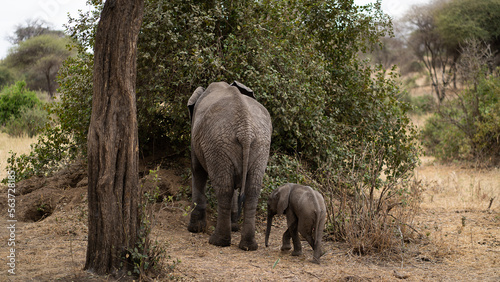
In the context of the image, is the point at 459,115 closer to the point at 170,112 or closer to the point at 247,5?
the point at 247,5

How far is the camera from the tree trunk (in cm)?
441

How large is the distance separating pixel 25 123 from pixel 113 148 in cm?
1348

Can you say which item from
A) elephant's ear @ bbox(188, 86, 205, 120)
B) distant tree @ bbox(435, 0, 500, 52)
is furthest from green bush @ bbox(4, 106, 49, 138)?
distant tree @ bbox(435, 0, 500, 52)

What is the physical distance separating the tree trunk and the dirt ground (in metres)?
0.26

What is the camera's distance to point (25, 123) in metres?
16.3

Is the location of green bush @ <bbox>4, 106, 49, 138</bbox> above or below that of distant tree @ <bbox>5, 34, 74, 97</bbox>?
below

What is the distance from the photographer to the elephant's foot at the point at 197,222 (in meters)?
6.66

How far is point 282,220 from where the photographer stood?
7.71m

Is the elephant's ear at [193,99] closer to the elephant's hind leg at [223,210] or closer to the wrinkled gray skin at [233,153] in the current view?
the wrinkled gray skin at [233,153]

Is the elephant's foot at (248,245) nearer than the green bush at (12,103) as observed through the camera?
Yes

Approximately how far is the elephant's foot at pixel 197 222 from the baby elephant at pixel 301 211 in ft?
4.18

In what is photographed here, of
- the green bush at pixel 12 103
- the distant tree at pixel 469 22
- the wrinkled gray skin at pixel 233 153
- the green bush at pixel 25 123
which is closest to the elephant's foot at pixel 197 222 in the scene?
the wrinkled gray skin at pixel 233 153

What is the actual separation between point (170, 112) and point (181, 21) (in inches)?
59.1

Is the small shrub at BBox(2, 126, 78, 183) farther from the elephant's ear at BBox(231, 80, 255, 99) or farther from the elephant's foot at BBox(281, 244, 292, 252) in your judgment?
the elephant's foot at BBox(281, 244, 292, 252)
